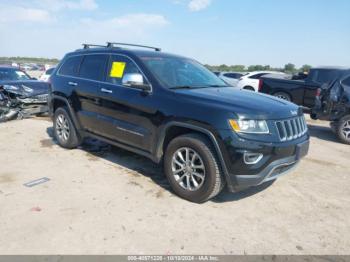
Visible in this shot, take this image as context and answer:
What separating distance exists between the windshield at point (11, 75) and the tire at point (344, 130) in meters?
9.38

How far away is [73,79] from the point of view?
5.91m

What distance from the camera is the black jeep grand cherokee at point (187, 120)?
12.2ft

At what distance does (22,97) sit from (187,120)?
699cm

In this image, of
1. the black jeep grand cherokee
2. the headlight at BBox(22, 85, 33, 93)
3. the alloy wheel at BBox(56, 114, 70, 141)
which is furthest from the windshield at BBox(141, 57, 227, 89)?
the headlight at BBox(22, 85, 33, 93)

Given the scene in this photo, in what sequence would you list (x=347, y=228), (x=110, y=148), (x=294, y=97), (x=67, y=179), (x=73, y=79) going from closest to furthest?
1. (x=347, y=228)
2. (x=67, y=179)
3. (x=73, y=79)
4. (x=110, y=148)
5. (x=294, y=97)

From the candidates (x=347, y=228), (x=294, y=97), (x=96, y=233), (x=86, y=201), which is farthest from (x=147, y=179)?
(x=294, y=97)

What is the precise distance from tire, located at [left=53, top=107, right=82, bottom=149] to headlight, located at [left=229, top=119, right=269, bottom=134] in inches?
137

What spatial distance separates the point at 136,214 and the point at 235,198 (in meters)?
1.36

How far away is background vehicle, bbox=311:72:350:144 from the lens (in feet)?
25.9

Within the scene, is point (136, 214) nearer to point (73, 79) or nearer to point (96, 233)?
point (96, 233)

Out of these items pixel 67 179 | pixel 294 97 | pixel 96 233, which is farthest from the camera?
pixel 294 97

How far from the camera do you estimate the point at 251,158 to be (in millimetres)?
3693

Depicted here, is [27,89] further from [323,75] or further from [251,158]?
[323,75]

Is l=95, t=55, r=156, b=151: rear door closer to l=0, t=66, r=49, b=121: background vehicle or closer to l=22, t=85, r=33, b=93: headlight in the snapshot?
l=0, t=66, r=49, b=121: background vehicle
